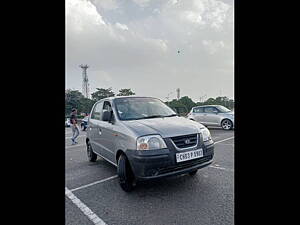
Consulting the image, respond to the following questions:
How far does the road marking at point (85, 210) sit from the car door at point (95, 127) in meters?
1.20

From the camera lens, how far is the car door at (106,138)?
3.36 metres

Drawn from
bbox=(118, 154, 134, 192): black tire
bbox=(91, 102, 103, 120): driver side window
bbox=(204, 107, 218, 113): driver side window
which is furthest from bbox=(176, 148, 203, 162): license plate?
bbox=(204, 107, 218, 113): driver side window

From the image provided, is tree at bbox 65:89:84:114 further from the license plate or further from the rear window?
the rear window

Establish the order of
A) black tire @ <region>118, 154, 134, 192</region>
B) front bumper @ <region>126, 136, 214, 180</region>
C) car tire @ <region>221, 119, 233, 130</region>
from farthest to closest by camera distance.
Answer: car tire @ <region>221, 119, 233, 130</region>, black tire @ <region>118, 154, 134, 192</region>, front bumper @ <region>126, 136, 214, 180</region>

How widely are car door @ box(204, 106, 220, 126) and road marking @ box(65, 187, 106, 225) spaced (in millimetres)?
8803

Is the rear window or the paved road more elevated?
the rear window

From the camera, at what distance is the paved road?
2.24m

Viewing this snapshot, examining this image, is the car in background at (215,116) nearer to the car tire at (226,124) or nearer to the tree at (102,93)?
the car tire at (226,124)

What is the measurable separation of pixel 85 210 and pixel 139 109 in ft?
5.99

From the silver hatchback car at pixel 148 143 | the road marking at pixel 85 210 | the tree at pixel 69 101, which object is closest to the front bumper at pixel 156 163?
the silver hatchback car at pixel 148 143
